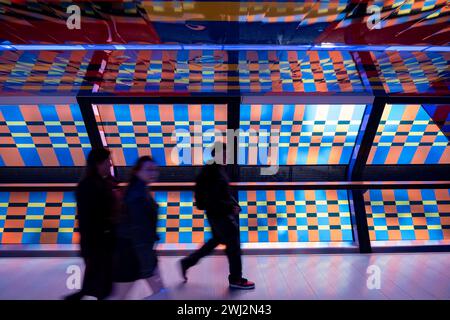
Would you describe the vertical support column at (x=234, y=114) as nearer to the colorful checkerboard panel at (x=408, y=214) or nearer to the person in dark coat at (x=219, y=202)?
the person in dark coat at (x=219, y=202)

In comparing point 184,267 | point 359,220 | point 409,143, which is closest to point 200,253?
point 184,267

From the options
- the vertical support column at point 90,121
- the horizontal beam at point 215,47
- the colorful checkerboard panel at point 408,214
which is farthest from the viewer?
the colorful checkerboard panel at point 408,214

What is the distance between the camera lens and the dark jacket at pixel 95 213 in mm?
2586

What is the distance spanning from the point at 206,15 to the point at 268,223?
2.76 m

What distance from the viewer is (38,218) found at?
487 cm

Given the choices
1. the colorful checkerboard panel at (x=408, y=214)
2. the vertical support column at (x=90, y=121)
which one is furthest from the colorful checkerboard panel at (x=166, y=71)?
the colorful checkerboard panel at (x=408, y=214)

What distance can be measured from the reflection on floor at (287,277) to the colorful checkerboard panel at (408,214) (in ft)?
1.15

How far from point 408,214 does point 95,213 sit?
13.4ft

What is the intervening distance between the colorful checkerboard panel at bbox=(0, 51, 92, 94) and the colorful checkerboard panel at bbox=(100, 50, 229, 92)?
31cm

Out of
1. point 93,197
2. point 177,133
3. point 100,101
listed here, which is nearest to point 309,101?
point 177,133

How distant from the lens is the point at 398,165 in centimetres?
497

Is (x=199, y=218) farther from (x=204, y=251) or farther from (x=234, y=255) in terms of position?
(x=234, y=255)

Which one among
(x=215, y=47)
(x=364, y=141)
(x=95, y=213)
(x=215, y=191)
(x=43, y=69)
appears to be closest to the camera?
(x=95, y=213)

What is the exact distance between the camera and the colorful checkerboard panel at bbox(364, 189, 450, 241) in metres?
4.91
